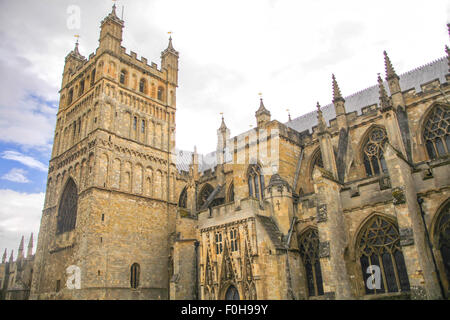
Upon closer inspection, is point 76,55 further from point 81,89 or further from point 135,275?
point 135,275

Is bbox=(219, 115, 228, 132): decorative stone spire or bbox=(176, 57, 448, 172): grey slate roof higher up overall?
bbox=(219, 115, 228, 132): decorative stone spire

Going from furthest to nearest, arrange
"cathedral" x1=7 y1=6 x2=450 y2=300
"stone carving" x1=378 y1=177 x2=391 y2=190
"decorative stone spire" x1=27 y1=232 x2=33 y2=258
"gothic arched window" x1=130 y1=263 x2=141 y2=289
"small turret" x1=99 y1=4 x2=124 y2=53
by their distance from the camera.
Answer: "decorative stone spire" x1=27 y1=232 x2=33 y2=258, "small turret" x1=99 y1=4 x2=124 y2=53, "gothic arched window" x1=130 y1=263 x2=141 y2=289, "stone carving" x1=378 y1=177 x2=391 y2=190, "cathedral" x1=7 y1=6 x2=450 y2=300

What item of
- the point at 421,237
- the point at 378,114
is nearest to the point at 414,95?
the point at 378,114

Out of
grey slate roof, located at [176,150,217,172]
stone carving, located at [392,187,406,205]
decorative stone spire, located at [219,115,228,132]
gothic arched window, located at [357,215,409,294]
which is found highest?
decorative stone spire, located at [219,115,228,132]

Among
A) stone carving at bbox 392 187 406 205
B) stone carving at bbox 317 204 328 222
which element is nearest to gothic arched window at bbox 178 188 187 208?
stone carving at bbox 317 204 328 222

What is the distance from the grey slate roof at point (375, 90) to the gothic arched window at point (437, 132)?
2.18 meters

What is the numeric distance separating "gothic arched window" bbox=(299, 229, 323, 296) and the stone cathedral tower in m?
11.8

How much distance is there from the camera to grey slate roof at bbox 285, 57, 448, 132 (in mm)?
22834

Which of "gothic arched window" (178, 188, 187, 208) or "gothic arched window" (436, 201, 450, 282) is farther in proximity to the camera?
"gothic arched window" (178, 188, 187, 208)

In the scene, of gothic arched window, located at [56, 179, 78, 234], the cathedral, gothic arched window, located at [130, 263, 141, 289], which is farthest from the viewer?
gothic arched window, located at [56, 179, 78, 234]

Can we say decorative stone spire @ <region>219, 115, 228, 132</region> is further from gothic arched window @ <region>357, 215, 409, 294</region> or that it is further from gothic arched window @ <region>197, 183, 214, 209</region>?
gothic arched window @ <region>357, 215, 409, 294</region>

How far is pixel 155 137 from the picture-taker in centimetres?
2980

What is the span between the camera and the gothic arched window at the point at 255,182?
72.7ft

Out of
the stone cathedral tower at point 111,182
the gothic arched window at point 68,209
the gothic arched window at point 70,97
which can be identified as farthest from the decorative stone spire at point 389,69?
the gothic arched window at point 70,97
